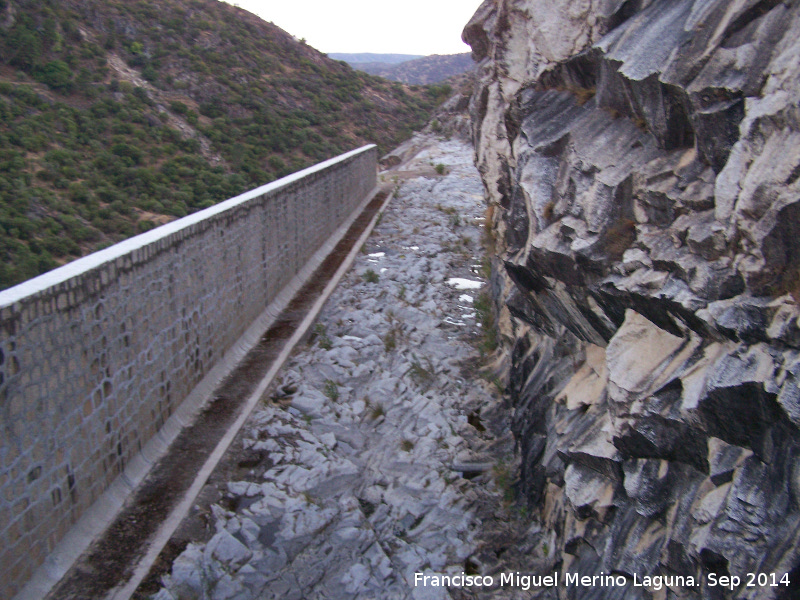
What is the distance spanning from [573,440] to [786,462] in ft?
6.62

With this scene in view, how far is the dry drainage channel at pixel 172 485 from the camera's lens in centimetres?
487

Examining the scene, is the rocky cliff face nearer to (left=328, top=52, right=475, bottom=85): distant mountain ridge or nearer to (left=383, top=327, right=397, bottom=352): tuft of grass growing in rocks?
(left=383, top=327, right=397, bottom=352): tuft of grass growing in rocks

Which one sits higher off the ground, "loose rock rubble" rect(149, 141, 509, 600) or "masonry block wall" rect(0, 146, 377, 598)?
"masonry block wall" rect(0, 146, 377, 598)

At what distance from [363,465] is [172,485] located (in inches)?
79.1

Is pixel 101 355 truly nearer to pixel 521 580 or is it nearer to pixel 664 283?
pixel 521 580

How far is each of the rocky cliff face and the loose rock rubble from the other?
101 centimetres

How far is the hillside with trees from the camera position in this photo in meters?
17.8

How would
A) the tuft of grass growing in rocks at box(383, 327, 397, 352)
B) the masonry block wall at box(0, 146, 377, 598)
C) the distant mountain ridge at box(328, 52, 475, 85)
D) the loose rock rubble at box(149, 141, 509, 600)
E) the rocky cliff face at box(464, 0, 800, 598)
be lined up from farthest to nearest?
the distant mountain ridge at box(328, 52, 475, 85), the tuft of grass growing in rocks at box(383, 327, 397, 352), the loose rock rubble at box(149, 141, 509, 600), the masonry block wall at box(0, 146, 377, 598), the rocky cliff face at box(464, 0, 800, 598)

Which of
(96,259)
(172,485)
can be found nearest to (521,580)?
(172,485)

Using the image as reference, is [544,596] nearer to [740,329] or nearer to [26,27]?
[740,329]

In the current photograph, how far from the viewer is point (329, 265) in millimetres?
13547

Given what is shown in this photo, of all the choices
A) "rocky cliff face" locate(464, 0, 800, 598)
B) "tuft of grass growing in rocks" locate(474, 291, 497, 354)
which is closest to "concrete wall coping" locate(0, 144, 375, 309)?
"rocky cliff face" locate(464, 0, 800, 598)

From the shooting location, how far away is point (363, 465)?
274 inches

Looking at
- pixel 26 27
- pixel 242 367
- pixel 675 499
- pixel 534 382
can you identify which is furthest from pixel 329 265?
pixel 26 27
